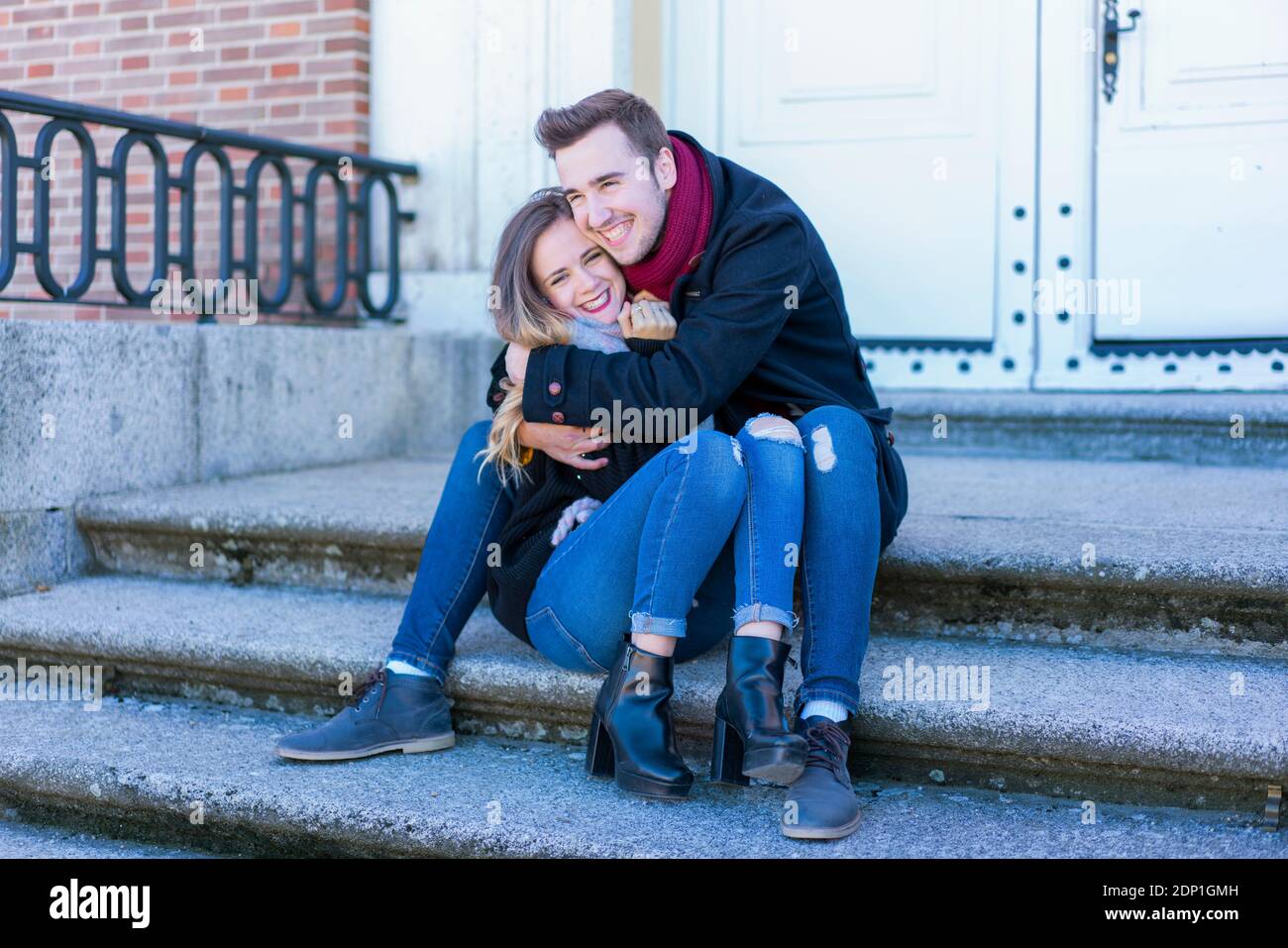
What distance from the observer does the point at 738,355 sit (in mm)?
2213

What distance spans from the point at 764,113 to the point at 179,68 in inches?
81.7

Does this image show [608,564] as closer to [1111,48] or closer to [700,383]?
[700,383]

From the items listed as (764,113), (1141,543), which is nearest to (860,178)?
(764,113)

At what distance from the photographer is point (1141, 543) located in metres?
2.51

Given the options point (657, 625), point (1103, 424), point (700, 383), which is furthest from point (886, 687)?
point (1103, 424)

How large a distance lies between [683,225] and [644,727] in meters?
0.87

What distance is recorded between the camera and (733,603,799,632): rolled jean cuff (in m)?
2.04

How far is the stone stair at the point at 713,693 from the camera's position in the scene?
Answer: 2.01 meters

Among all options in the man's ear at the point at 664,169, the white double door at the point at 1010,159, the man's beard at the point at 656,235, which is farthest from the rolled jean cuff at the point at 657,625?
the white double door at the point at 1010,159

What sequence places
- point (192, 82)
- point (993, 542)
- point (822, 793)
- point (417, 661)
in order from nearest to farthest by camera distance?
1. point (822, 793)
2. point (417, 661)
3. point (993, 542)
4. point (192, 82)

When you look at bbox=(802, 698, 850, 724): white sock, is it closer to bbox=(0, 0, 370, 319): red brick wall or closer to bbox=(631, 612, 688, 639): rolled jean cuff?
bbox=(631, 612, 688, 639): rolled jean cuff

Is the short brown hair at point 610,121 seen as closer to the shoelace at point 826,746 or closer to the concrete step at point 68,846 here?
the shoelace at point 826,746

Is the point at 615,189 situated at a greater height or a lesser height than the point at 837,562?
greater

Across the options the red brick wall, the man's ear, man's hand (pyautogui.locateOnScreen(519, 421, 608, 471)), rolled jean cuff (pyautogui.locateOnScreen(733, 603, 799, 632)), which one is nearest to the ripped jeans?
rolled jean cuff (pyautogui.locateOnScreen(733, 603, 799, 632))
